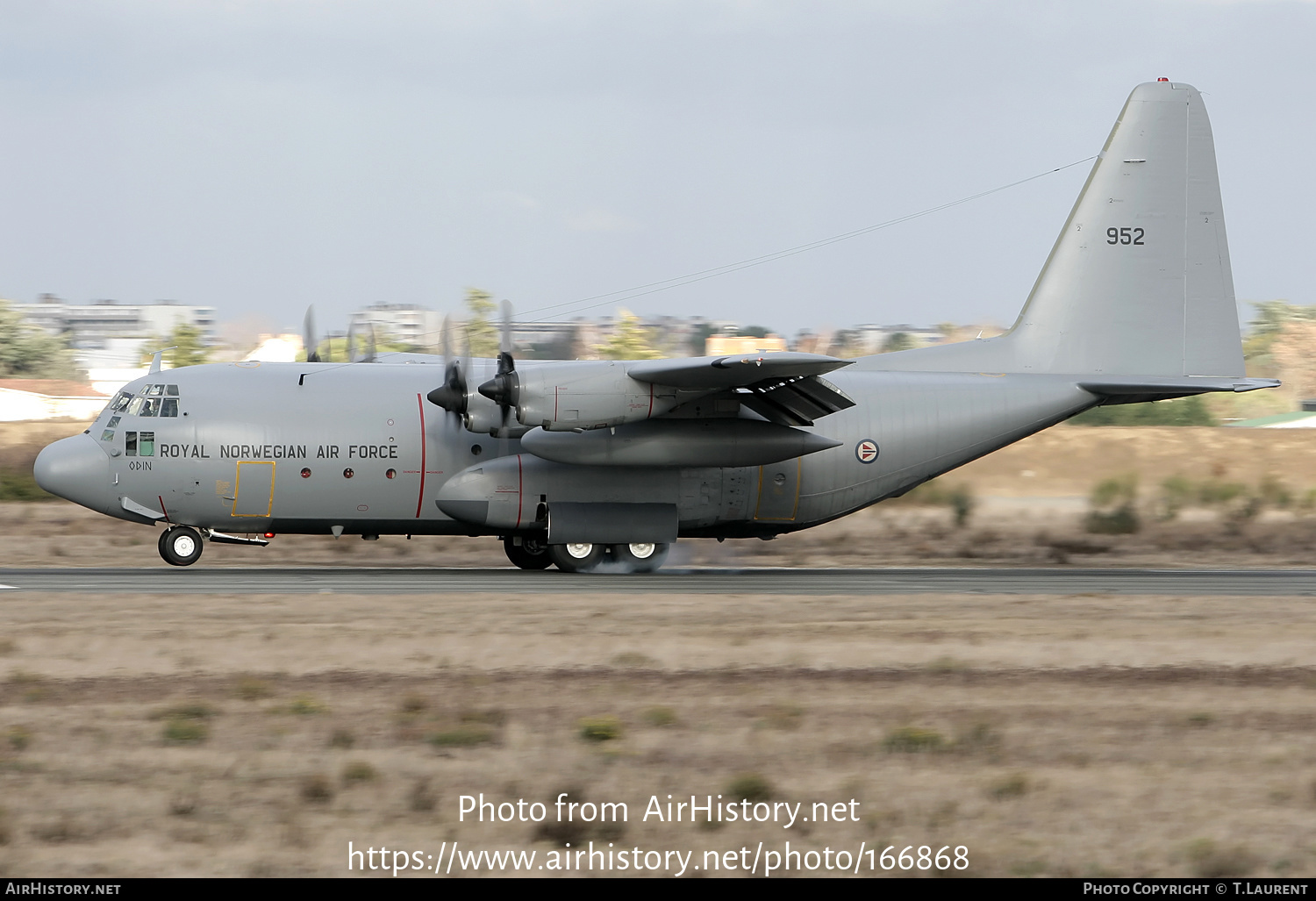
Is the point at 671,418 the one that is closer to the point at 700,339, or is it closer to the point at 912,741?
the point at 700,339

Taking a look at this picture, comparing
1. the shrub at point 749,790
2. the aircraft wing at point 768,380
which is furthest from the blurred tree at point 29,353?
the shrub at point 749,790

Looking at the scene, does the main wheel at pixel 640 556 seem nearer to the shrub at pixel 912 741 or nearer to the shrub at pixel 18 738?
the shrub at pixel 912 741

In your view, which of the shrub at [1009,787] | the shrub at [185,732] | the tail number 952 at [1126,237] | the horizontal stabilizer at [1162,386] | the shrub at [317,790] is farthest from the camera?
the tail number 952 at [1126,237]

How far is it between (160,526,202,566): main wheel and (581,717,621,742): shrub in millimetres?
12212

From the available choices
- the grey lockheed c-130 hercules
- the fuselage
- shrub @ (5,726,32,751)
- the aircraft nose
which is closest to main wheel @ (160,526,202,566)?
the grey lockheed c-130 hercules

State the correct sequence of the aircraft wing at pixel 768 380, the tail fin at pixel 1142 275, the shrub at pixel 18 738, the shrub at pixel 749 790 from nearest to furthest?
the shrub at pixel 749 790, the shrub at pixel 18 738, the aircraft wing at pixel 768 380, the tail fin at pixel 1142 275

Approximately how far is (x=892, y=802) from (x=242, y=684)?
572 centimetres

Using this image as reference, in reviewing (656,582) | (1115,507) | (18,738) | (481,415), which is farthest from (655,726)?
(1115,507)

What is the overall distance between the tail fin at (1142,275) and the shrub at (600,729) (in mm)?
13554

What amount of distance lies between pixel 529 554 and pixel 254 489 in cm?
456

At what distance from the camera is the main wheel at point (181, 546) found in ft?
65.0
